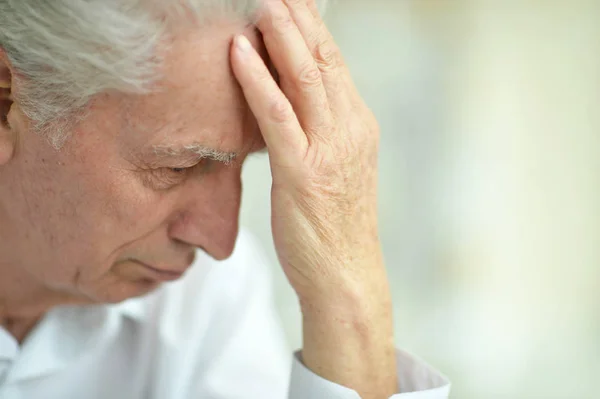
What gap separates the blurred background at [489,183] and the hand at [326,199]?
1266 millimetres

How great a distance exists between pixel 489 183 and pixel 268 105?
1.88 meters

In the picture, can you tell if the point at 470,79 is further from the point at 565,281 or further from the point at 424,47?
the point at 565,281

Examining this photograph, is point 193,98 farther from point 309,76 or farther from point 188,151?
point 309,76

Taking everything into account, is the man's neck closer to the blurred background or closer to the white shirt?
the white shirt

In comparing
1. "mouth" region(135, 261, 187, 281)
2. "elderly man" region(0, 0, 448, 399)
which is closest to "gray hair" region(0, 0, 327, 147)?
"elderly man" region(0, 0, 448, 399)

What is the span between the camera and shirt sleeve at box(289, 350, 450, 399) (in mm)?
1226

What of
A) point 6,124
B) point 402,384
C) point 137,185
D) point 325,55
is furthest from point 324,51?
point 402,384

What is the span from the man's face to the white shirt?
17 centimetres

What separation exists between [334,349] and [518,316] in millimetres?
1658

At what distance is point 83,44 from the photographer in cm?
96

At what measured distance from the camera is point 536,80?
104 inches

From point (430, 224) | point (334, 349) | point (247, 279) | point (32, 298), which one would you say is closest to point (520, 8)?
point (430, 224)

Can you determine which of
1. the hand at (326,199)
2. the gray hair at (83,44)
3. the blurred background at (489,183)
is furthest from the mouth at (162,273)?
the blurred background at (489,183)

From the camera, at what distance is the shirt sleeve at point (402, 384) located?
4.02 feet
